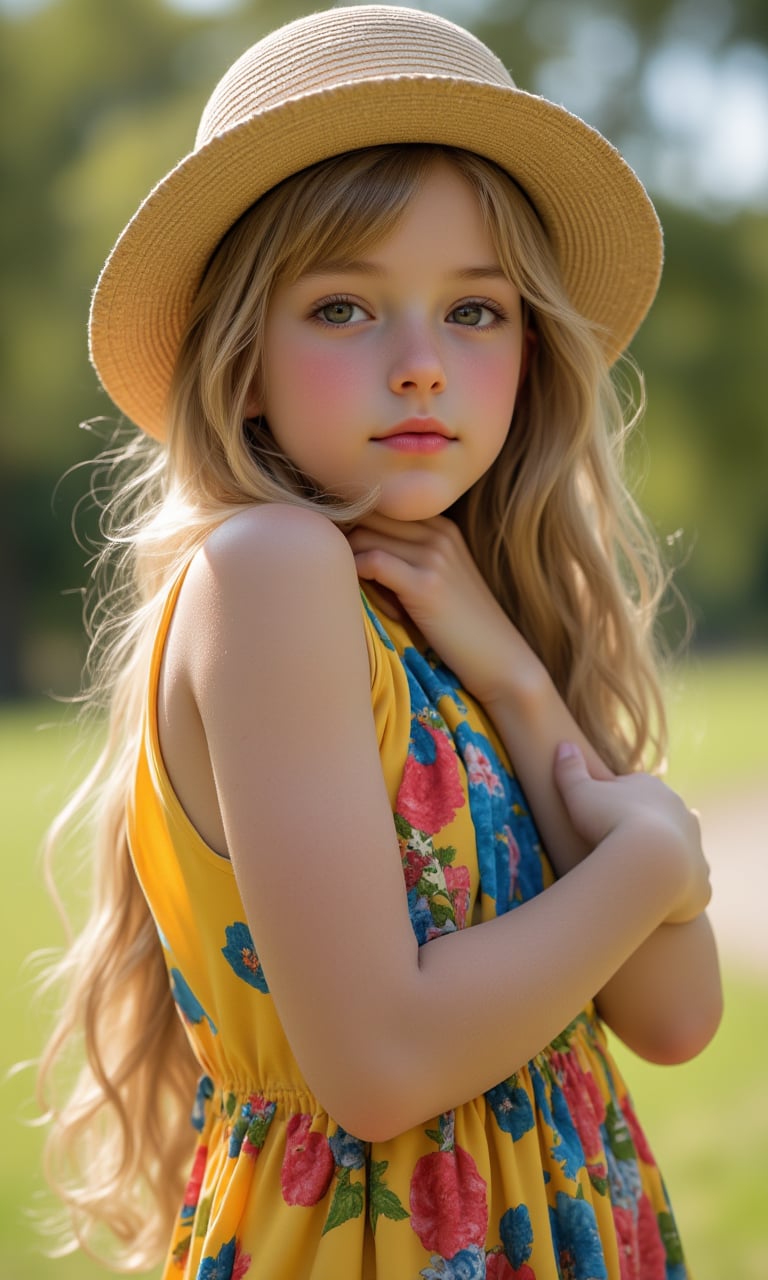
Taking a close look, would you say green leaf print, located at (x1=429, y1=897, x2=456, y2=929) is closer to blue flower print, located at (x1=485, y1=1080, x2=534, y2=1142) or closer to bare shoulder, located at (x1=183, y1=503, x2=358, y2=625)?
blue flower print, located at (x1=485, y1=1080, x2=534, y2=1142)

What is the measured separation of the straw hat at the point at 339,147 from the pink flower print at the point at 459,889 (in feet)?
2.92

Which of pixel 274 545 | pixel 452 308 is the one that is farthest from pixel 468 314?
pixel 274 545

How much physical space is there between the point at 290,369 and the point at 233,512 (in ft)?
0.71

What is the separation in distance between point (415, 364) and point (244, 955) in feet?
2.43

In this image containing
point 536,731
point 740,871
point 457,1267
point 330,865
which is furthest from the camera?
point 740,871

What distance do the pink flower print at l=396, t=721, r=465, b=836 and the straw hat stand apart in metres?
0.71

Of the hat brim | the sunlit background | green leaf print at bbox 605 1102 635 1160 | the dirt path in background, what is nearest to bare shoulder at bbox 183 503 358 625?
the hat brim

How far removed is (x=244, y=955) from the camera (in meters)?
1.63

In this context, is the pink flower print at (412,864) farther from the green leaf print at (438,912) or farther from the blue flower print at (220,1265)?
the blue flower print at (220,1265)

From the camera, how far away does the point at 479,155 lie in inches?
71.9

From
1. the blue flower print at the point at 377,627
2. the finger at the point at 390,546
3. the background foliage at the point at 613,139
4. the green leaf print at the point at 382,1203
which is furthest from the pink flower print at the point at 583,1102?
the background foliage at the point at 613,139

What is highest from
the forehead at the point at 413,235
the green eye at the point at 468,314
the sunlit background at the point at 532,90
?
the sunlit background at the point at 532,90

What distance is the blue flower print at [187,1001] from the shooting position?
179 centimetres

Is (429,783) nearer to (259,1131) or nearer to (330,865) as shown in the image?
(330,865)
